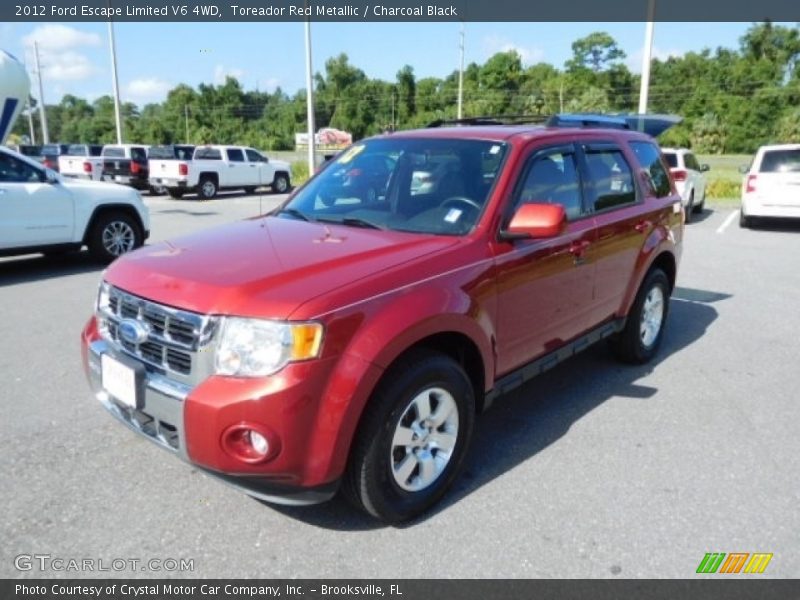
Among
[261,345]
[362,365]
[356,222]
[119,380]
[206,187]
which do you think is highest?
[356,222]

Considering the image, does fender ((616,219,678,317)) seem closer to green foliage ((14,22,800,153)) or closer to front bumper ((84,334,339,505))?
front bumper ((84,334,339,505))

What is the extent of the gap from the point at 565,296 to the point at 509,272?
0.69 metres

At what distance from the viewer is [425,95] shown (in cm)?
8569

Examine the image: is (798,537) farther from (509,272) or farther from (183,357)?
(183,357)

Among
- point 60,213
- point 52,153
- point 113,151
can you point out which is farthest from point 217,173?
point 60,213

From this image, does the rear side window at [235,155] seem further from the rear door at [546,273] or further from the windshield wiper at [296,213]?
the rear door at [546,273]

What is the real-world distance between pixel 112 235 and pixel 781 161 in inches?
489

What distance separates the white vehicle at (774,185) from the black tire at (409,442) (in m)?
11.9

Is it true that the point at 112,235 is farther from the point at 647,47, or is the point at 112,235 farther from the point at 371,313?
the point at 647,47

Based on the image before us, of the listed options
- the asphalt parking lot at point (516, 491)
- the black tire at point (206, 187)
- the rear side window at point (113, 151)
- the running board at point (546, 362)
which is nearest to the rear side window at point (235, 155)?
the black tire at point (206, 187)

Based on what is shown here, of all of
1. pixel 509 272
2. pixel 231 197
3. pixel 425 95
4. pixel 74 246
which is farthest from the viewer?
pixel 425 95

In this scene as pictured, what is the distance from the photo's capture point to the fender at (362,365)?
8.36 feet

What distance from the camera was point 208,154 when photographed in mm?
21969
